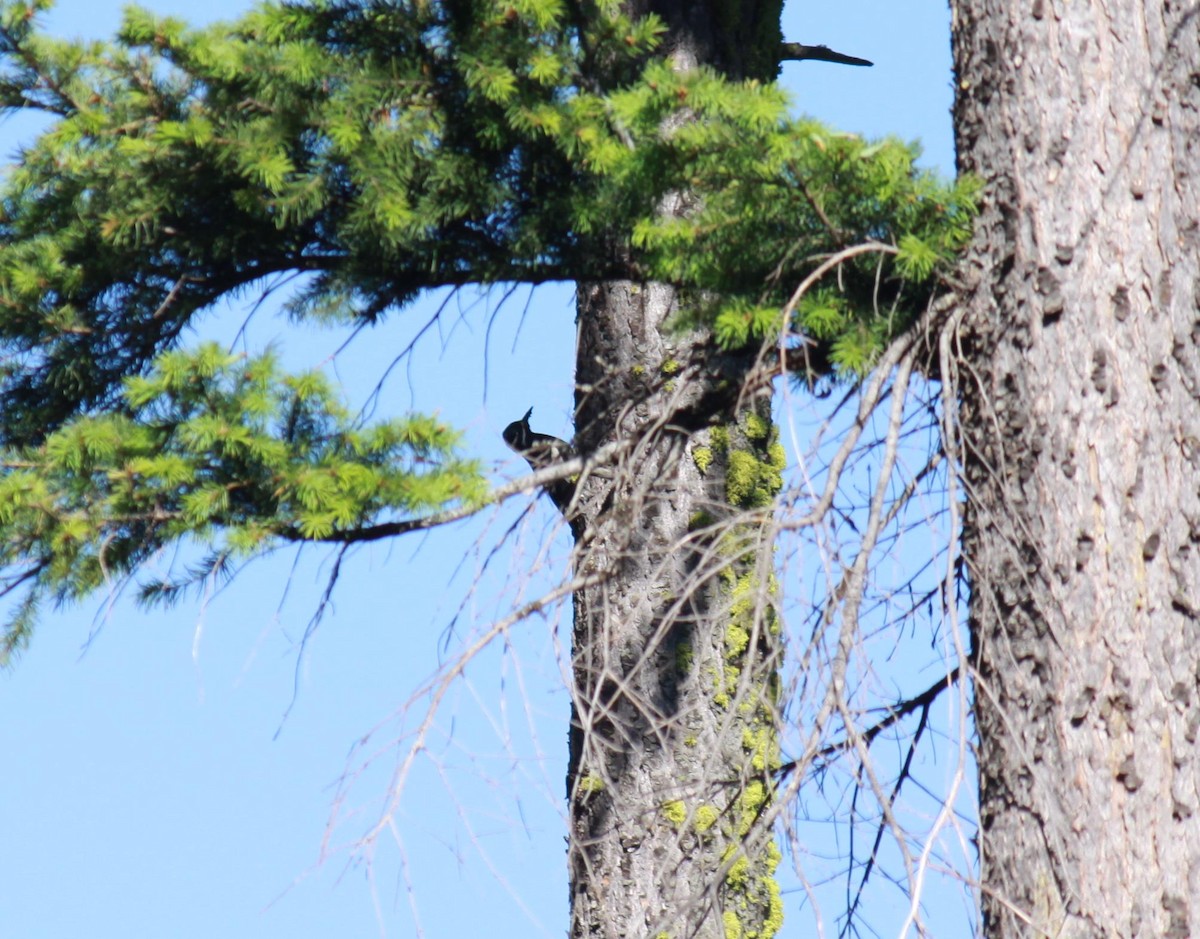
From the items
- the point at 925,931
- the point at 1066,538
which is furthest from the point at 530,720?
the point at 1066,538

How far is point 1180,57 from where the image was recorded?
370 cm

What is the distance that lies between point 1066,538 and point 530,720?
1.36 meters

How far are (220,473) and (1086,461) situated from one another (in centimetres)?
225

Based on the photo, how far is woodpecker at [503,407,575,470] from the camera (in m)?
4.95

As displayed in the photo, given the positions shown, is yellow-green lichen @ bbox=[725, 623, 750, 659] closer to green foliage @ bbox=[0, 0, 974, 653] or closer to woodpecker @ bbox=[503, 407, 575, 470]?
woodpecker @ bbox=[503, 407, 575, 470]

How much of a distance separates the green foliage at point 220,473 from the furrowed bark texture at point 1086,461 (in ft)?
4.80

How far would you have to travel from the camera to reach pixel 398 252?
4.32 metres

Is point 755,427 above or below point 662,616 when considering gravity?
above

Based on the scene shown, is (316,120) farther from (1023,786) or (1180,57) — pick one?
(1023,786)

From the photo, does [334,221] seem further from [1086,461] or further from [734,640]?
[1086,461]

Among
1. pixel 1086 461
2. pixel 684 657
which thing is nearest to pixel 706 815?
pixel 684 657

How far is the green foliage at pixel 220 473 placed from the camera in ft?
12.5

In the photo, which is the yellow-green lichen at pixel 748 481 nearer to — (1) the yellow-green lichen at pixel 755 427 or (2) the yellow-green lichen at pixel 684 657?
(1) the yellow-green lichen at pixel 755 427

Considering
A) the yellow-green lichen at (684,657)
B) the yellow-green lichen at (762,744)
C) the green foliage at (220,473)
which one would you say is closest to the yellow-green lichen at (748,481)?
the yellow-green lichen at (684,657)
